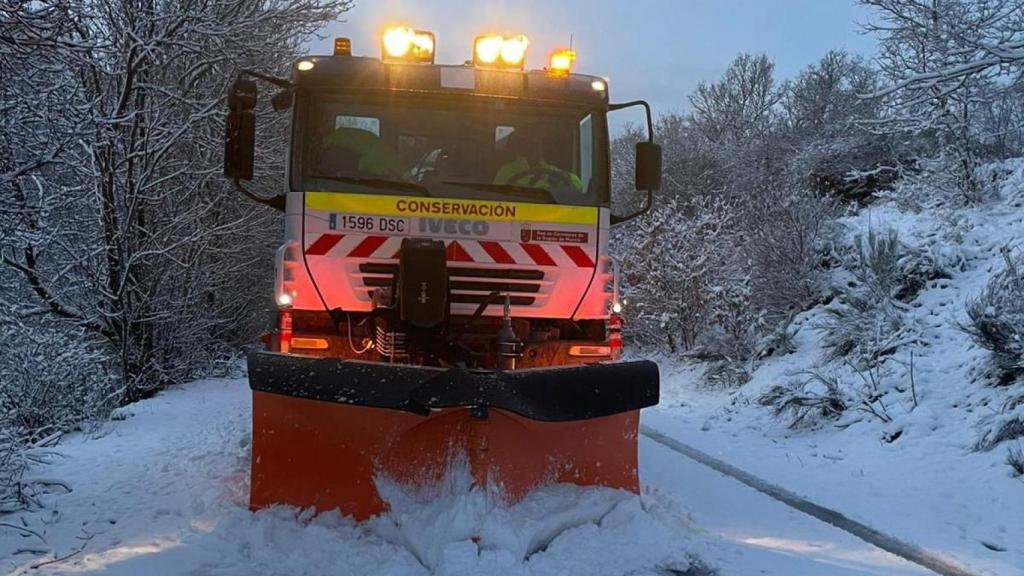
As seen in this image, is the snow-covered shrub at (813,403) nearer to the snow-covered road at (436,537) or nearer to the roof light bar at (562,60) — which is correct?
the snow-covered road at (436,537)

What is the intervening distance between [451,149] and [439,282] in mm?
1082

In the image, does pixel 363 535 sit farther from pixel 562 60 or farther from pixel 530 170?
pixel 562 60

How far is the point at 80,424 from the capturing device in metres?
8.37

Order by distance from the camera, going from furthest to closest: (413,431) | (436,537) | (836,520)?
1. (836,520)
2. (413,431)
3. (436,537)

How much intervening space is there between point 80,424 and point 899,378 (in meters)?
8.56

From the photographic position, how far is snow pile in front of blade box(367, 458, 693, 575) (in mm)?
3898

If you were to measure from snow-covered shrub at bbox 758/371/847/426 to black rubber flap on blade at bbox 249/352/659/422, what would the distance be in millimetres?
4557

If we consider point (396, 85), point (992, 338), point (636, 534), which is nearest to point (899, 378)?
point (992, 338)

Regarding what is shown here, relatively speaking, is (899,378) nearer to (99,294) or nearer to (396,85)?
(396,85)

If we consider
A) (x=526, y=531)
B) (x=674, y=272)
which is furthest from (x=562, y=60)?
(x=674, y=272)

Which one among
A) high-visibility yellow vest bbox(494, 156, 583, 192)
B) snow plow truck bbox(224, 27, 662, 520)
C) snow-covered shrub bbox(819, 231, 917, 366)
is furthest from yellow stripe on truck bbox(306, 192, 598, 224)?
snow-covered shrub bbox(819, 231, 917, 366)

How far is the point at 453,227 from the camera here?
207 inches

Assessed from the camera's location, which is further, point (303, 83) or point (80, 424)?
point (80, 424)

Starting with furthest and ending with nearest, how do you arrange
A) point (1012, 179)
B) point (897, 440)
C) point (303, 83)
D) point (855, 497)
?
point (1012, 179) → point (897, 440) → point (855, 497) → point (303, 83)
